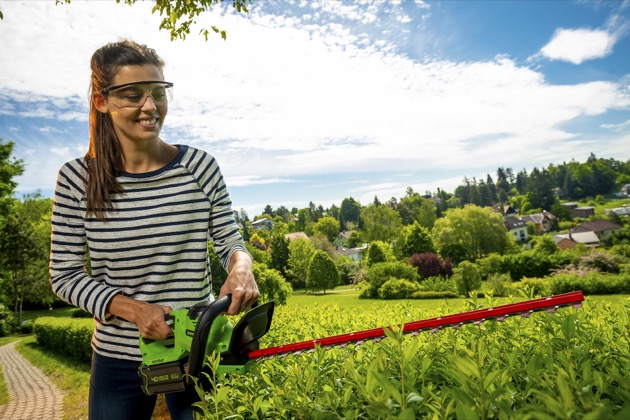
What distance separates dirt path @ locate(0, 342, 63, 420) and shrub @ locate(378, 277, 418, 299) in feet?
74.8

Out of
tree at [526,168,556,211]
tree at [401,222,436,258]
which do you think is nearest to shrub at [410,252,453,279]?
tree at [401,222,436,258]

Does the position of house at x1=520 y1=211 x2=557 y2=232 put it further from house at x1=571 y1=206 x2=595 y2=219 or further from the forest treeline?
house at x1=571 y1=206 x2=595 y2=219

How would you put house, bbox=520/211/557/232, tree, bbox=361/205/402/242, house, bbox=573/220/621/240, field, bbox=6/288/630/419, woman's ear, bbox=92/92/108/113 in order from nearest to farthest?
field, bbox=6/288/630/419 → woman's ear, bbox=92/92/108/113 → tree, bbox=361/205/402/242 → house, bbox=573/220/621/240 → house, bbox=520/211/557/232

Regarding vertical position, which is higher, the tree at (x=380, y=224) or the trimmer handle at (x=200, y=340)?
the trimmer handle at (x=200, y=340)

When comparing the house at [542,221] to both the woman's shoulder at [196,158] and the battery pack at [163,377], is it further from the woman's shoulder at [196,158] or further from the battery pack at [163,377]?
the battery pack at [163,377]

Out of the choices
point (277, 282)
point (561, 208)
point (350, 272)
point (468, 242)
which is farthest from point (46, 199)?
point (561, 208)

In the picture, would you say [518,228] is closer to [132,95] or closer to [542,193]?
[542,193]

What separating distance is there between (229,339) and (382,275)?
1307 inches

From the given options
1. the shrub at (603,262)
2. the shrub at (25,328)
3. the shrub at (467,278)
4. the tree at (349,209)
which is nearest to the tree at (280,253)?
the shrub at (467,278)

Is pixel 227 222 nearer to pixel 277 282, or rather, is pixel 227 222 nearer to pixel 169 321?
pixel 169 321

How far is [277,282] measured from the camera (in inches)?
803

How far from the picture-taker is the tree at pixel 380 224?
6981 cm

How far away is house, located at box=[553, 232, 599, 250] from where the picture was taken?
69312mm

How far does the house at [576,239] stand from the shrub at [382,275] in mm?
45846
